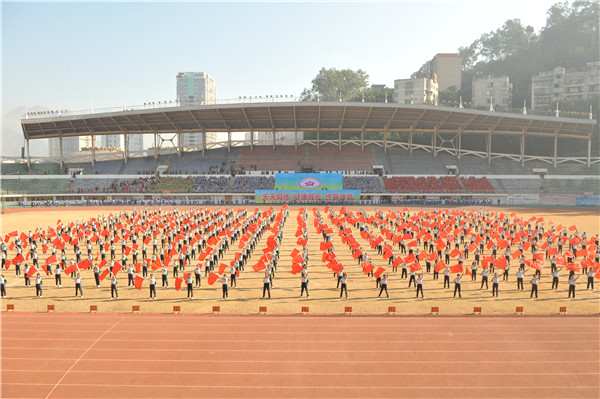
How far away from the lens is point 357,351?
36.3ft

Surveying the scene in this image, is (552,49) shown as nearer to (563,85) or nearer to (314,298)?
(563,85)

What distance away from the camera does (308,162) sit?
224ft

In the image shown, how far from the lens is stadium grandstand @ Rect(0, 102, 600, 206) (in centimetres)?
5934

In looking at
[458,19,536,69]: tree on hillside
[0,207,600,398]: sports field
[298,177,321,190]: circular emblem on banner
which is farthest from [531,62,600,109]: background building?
[0,207,600,398]: sports field

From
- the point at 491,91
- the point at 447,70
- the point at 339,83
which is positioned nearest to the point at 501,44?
the point at 447,70

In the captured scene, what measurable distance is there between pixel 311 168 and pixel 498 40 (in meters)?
89.0

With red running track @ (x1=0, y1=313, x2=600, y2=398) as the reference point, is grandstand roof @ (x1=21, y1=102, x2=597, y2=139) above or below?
above

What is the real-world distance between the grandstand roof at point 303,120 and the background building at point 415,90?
31.7m

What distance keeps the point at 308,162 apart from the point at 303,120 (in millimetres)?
6822

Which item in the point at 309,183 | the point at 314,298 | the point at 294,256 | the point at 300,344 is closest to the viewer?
the point at 300,344

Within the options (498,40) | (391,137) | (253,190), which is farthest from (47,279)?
(498,40)

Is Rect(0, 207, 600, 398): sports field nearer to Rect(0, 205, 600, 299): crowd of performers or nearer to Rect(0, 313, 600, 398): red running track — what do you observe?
Rect(0, 313, 600, 398): red running track

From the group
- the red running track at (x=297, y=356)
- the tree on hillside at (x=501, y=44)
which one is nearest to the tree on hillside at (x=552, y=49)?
the tree on hillside at (x=501, y=44)

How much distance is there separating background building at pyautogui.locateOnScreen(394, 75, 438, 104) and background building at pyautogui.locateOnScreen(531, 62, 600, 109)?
21397 mm
